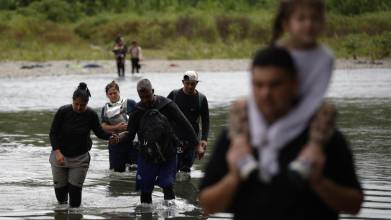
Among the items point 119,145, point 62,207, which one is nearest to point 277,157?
point 62,207

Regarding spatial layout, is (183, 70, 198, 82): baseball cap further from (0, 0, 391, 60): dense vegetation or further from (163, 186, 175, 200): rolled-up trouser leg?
(0, 0, 391, 60): dense vegetation

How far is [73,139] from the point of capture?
11211 mm

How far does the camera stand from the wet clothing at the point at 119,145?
1413 centimetres

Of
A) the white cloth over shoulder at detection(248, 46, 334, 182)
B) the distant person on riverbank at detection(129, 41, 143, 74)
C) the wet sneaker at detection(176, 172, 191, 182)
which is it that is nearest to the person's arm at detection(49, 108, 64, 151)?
the wet sneaker at detection(176, 172, 191, 182)

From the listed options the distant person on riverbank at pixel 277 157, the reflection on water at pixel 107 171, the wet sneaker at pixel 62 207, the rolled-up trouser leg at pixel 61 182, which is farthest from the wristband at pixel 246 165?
the wet sneaker at pixel 62 207

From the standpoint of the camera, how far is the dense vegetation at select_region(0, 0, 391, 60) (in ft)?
218

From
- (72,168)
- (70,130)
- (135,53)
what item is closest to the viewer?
(70,130)

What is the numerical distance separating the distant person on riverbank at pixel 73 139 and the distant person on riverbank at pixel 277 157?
7271mm

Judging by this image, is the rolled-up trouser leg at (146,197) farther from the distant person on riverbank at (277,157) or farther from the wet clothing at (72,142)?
the distant person on riverbank at (277,157)

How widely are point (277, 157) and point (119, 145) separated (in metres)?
10.6

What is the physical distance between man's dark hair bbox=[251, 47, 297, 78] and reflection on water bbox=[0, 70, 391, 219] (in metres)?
7.10

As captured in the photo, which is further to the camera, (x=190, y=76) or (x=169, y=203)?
(x=190, y=76)

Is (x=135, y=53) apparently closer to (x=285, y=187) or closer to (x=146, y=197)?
(x=146, y=197)

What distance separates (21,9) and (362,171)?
3101 inches
